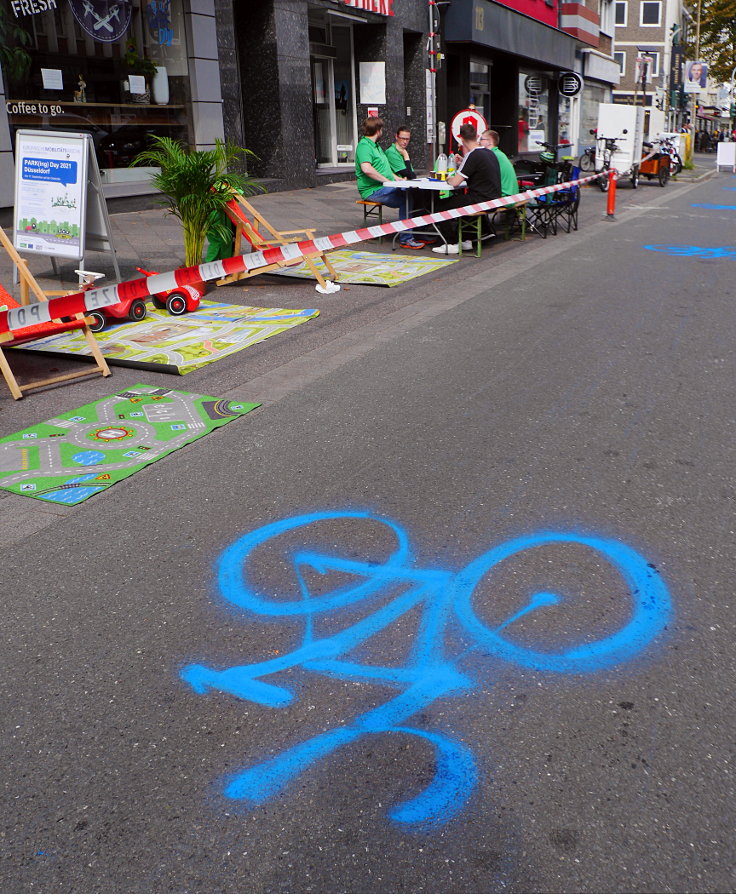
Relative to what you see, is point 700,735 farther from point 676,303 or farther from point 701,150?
point 701,150

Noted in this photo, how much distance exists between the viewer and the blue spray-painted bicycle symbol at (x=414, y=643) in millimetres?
2430

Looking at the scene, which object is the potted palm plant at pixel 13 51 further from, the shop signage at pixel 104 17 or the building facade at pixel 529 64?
the building facade at pixel 529 64

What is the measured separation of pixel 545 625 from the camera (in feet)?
10.1

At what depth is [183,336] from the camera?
7398 millimetres

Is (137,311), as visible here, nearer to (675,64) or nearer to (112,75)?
(112,75)

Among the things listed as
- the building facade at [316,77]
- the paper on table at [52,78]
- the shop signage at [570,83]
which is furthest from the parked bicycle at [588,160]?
the paper on table at [52,78]

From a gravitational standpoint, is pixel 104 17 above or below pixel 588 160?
above

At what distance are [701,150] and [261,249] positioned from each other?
73.2 metres

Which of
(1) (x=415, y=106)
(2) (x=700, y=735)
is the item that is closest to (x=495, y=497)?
(2) (x=700, y=735)

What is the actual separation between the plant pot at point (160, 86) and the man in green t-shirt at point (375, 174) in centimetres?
516

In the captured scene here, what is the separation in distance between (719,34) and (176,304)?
65452 millimetres

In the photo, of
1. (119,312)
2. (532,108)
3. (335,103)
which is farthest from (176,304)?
(532,108)

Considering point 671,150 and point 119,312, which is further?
point 671,150

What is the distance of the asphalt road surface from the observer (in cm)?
218
